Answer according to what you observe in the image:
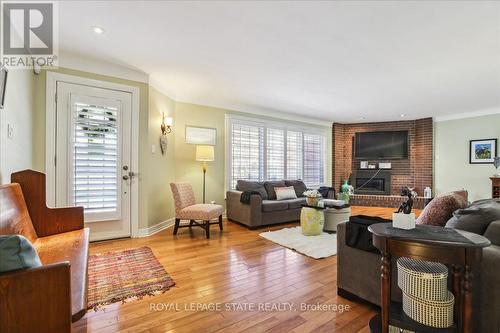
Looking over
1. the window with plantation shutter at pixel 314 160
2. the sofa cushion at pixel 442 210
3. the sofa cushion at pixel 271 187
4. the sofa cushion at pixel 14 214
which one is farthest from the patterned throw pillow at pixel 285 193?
the sofa cushion at pixel 14 214

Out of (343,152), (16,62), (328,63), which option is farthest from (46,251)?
(343,152)

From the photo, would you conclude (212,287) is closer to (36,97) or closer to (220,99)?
(36,97)

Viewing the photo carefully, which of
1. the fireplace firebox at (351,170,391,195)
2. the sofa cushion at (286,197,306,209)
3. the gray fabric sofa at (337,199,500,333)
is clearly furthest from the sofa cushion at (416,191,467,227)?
the fireplace firebox at (351,170,391,195)

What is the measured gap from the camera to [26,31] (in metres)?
2.48

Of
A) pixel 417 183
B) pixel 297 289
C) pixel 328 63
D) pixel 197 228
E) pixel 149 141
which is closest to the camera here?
pixel 297 289

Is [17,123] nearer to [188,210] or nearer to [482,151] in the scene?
[188,210]

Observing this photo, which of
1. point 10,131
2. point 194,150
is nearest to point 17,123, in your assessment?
point 10,131

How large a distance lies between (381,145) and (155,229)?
21.3 ft

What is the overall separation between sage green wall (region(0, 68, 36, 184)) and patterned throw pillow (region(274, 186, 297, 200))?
3888mm

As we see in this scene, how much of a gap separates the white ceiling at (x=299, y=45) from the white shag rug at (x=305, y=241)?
2484 millimetres

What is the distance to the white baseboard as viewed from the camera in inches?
147

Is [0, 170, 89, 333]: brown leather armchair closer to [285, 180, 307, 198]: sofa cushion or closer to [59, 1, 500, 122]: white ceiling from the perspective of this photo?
[59, 1, 500, 122]: white ceiling

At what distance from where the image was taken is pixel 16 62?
99.0 inches

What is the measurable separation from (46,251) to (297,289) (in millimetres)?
2053
